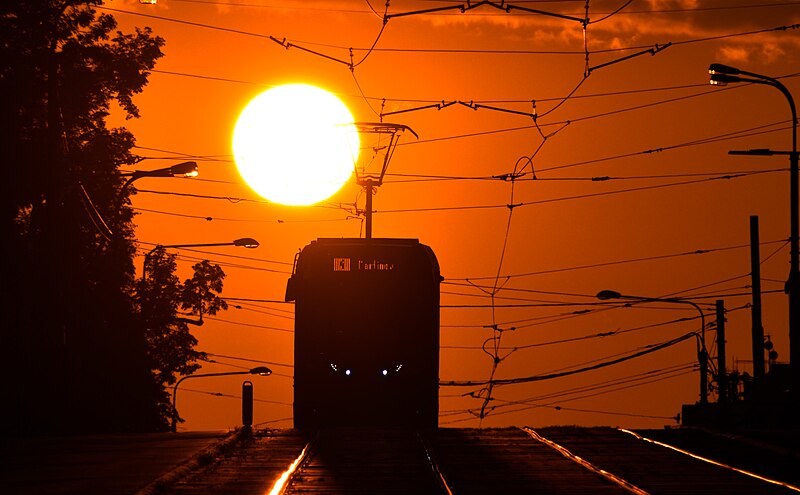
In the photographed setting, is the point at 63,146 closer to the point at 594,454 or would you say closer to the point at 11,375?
the point at 11,375

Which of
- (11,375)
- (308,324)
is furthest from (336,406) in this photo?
(11,375)

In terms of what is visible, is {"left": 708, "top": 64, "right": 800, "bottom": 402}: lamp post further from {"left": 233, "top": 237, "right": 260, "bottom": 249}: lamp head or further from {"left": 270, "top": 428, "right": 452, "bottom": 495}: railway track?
{"left": 233, "top": 237, "right": 260, "bottom": 249}: lamp head

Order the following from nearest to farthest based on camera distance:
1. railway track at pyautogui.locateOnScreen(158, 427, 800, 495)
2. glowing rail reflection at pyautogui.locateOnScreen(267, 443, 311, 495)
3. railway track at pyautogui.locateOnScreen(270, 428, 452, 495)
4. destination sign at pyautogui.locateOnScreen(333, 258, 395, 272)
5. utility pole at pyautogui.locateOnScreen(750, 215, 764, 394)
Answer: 1. glowing rail reflection at pyautogui.locateOnScreen(267, 443, 311, 495)
2. railway track at pyautogui.locateOnScreen(158, 427, 800, 495)
3. railway track at pyautogui.locateOnScreen(270, 428, 452, 495)
4. destination sign at pyautogui.locateOnScreen(333, 258, 395, 272)
5. utility pole at pyautogui.locateOnScreen(750, 215, 764, 394)

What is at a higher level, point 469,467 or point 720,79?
point 720,79

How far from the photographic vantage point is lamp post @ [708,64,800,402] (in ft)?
110

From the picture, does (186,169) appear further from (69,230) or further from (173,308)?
(173,308)

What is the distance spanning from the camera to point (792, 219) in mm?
36375

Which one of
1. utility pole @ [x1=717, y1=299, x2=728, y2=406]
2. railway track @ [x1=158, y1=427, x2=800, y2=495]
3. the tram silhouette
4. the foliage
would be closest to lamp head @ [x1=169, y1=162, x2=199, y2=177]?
the foliage

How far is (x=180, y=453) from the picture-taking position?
21.4 metres

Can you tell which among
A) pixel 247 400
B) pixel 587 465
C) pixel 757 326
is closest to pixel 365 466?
pixel 587 465

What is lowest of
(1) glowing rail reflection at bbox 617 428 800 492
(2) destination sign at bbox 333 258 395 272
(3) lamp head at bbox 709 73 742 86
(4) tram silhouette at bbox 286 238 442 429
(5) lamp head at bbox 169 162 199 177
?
(1) glowing rail reflection at bbox 617 428 800 492

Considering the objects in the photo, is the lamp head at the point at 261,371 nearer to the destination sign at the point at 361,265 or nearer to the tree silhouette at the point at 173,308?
the tree silhouette at the point at 173,308

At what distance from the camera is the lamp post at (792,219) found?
110ft

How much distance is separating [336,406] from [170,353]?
32.2 metres
